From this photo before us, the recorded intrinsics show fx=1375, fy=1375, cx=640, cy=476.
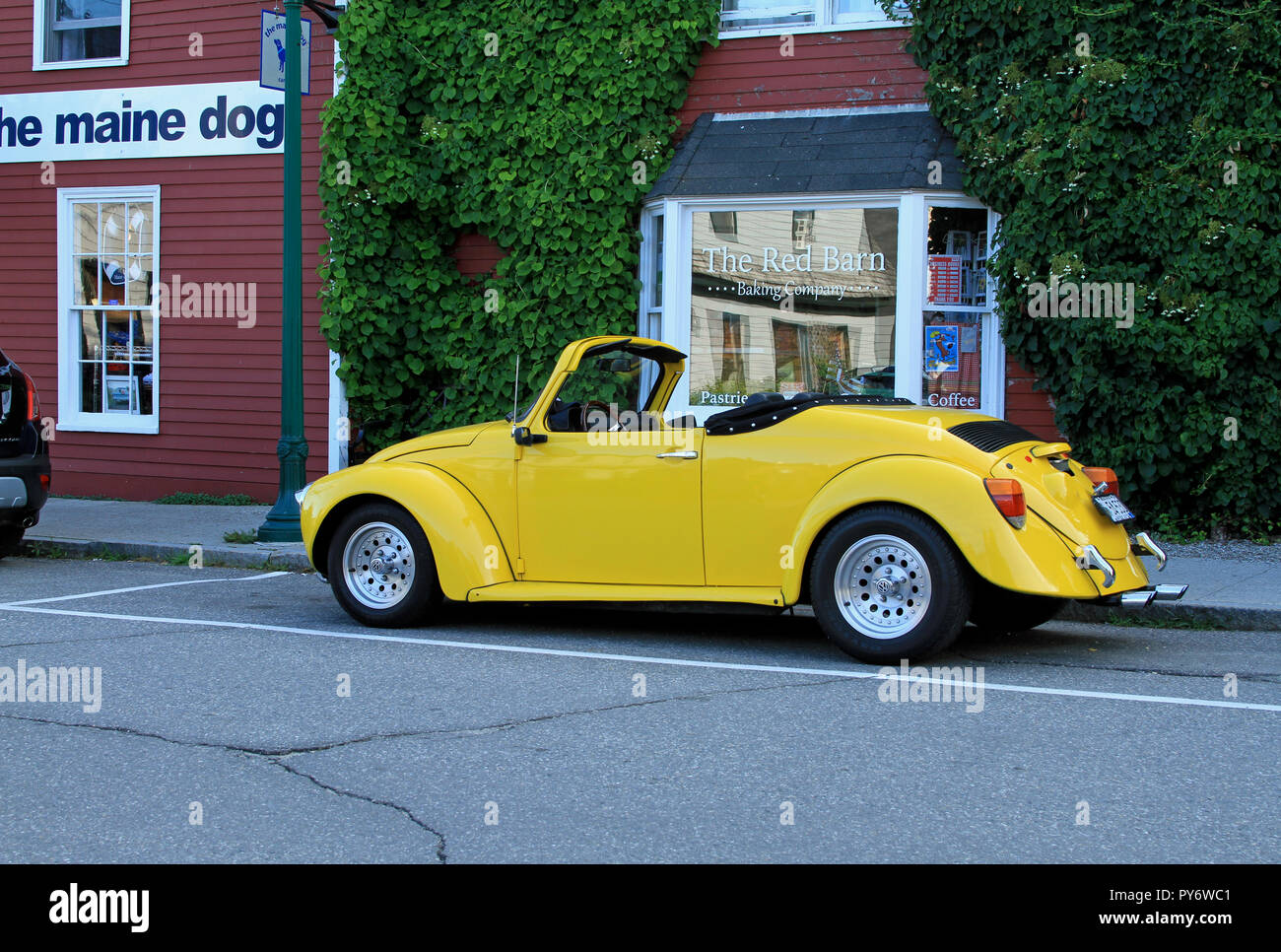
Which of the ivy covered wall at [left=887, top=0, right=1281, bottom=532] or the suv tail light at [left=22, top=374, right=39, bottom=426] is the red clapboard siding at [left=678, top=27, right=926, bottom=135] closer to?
the ivy covered wall at [left=887, top=0, right=1281, bottom=532]

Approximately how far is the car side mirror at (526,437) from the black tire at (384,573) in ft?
2.47

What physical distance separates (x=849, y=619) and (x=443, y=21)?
864 cm

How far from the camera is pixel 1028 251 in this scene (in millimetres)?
11000

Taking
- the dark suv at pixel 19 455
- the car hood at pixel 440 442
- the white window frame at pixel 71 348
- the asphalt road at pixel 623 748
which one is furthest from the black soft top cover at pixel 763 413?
the white window frame at pixel 71 348

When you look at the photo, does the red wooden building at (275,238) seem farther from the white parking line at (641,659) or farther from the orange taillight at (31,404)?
the white parking line at (641,659)

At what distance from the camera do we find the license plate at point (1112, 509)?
22.4 feet

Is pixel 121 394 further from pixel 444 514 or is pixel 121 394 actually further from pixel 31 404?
pixel 444 514

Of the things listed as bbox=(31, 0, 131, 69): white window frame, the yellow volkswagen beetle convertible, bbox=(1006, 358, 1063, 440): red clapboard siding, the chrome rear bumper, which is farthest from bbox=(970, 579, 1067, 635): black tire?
bbox=(31, 0, 131, 69): white window frame

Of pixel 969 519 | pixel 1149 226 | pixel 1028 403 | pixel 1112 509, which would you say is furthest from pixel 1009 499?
pixel 1028 403

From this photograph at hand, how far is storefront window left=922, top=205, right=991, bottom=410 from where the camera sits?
11.7m

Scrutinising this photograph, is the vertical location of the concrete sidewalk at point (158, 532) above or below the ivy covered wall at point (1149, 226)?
below

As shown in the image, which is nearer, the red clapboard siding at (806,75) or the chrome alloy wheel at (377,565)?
the chrome alloy wheel at (377,565)

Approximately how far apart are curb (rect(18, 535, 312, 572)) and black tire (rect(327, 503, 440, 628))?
2.69m

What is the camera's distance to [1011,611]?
7.38 meters
